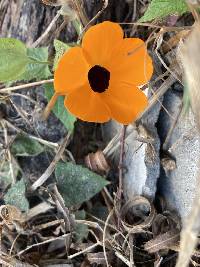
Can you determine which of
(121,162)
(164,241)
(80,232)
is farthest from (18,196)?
(164,241)

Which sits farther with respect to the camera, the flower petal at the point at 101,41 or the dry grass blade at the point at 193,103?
the flower petal at the point at 101,41

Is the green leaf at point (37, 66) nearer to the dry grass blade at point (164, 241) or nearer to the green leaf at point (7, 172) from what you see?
the green leaf at point (7, 172)

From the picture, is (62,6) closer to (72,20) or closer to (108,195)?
(72,20)

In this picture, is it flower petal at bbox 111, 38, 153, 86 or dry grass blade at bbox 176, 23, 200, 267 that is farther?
flower petal at bbox 111, 38, 153, 86

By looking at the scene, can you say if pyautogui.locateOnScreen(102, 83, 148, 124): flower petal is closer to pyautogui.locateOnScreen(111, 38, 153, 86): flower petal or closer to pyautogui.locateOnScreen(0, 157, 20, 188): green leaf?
pyautogui.locateOnScreen(111, 38, 153, 86): flower petal

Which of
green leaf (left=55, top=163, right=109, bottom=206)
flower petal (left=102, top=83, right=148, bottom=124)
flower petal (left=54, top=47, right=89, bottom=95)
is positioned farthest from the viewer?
green leaf (left=55, top=163, right=109, bottom=206)

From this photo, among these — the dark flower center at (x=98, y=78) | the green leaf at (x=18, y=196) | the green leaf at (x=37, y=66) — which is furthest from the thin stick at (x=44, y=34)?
the green leaf at (x=18, y=196)

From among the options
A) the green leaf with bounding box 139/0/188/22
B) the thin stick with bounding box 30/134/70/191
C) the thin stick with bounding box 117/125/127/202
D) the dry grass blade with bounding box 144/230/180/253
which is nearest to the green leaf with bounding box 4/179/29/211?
the thin stick with bounding box 30/134/70/191

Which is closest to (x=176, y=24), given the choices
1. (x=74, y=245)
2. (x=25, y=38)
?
(x=25, y=38)

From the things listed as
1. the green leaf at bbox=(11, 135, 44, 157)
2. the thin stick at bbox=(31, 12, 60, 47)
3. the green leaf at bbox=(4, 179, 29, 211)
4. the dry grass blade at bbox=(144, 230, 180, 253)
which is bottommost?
the dry grass blade at bbox=(144, 230, 180, 253)
